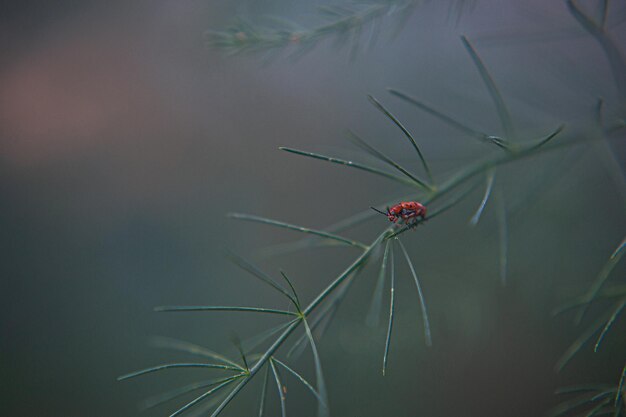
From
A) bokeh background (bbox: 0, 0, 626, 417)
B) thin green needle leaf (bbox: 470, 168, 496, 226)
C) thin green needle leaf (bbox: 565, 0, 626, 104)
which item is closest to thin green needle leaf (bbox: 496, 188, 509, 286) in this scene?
thin green needle leaf (bbox: 470, 168, 496, 226)

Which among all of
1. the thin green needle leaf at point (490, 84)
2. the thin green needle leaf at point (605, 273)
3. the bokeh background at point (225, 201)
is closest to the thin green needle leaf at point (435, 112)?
the thin green needle leaf at point (490, 84)

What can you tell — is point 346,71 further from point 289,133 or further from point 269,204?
point 269,204

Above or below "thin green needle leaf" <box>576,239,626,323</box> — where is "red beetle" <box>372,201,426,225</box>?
above

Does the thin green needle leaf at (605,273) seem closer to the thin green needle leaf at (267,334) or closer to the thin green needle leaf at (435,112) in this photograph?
the thin green needle leaf at (435,112)

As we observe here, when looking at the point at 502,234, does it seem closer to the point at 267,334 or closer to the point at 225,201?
the point at 267,334

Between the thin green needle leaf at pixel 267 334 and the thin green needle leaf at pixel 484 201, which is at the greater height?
the thin green needle leaf at pixel 484 201

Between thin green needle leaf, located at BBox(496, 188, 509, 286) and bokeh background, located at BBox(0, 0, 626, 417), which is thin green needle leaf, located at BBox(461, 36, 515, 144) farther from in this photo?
bokeh background, located at BBox(0, 0, 626, 417)

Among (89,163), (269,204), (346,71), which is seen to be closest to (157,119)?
(89,163)

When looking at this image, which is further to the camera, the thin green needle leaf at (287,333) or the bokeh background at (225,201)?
the bokeh background at (225,201)

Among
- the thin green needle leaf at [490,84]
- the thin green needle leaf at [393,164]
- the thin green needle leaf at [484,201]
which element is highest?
the thin green needle leaf at [490,84]
